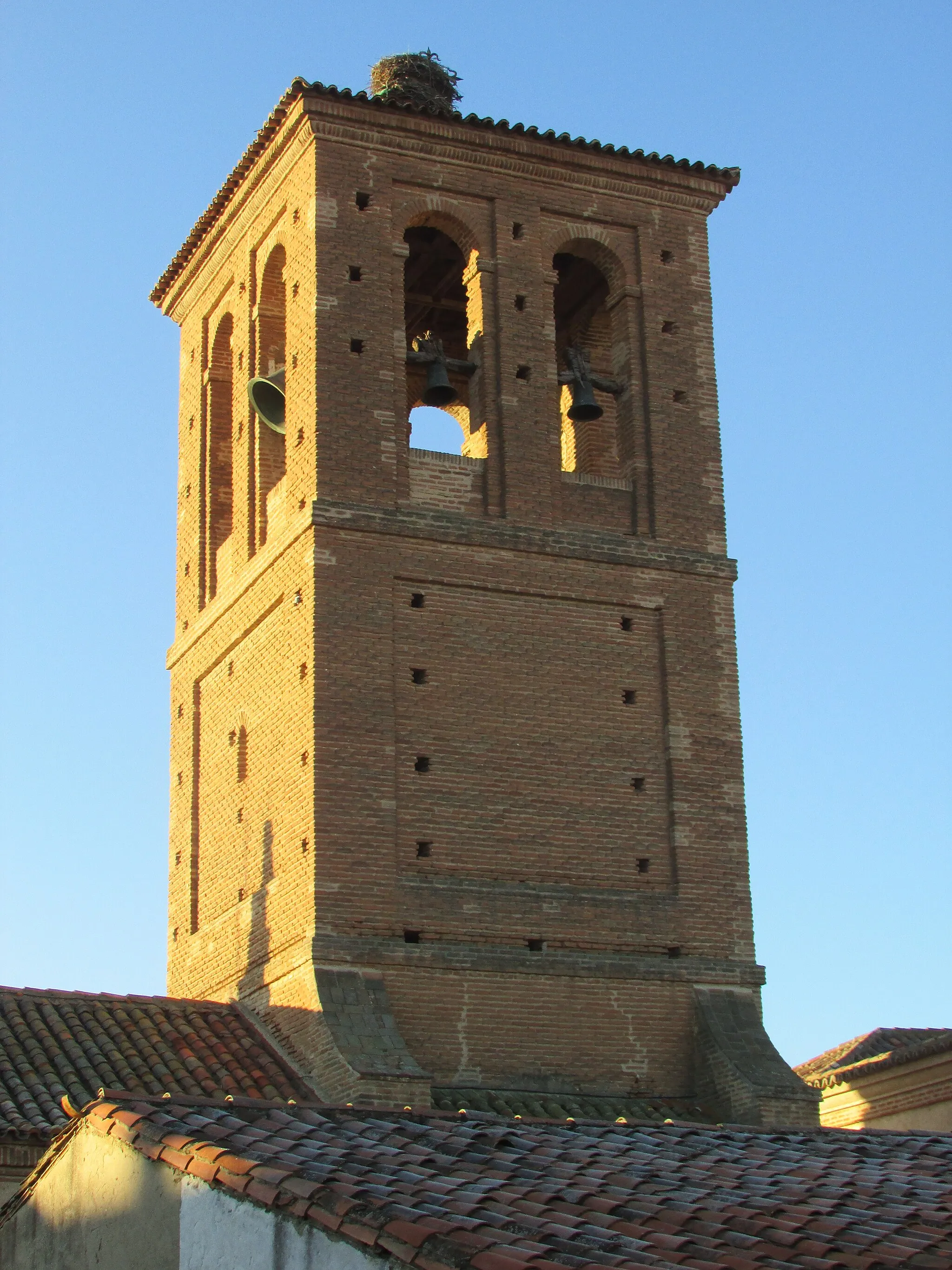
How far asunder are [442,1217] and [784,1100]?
29.2 ft

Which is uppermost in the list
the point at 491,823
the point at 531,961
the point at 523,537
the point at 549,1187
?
the point at 523,537

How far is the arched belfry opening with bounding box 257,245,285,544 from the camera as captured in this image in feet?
66.6

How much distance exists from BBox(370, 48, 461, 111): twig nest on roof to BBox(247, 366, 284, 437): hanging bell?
351 centimetres

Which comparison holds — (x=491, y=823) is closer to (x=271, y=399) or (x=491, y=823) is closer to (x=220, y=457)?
(x=271, y=399)

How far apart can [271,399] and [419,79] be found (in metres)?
4.16

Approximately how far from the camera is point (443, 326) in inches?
888

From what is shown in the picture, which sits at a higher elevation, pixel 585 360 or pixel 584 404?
pixel 585 360

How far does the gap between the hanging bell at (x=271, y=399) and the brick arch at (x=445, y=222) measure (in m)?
1.92

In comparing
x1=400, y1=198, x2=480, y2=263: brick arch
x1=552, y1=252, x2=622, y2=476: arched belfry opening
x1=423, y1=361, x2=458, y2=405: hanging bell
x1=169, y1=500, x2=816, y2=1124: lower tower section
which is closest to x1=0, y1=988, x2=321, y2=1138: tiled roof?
x1=169, y1=500, x2=816, y2=1124: lower tower section

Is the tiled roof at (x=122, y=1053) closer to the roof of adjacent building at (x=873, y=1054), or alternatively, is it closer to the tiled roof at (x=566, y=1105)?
the tiled roof at (x=566, y=1105)

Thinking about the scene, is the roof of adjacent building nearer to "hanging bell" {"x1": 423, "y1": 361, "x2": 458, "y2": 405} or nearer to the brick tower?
the brick tower

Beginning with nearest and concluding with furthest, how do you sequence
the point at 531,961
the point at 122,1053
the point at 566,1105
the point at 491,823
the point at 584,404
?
the point at 122,1053
the point at 566,1105
the point at 531,961
the point at 491,823
the point at 584,404

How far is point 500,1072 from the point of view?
56.6ft

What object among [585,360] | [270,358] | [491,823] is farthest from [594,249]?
[491,823]
